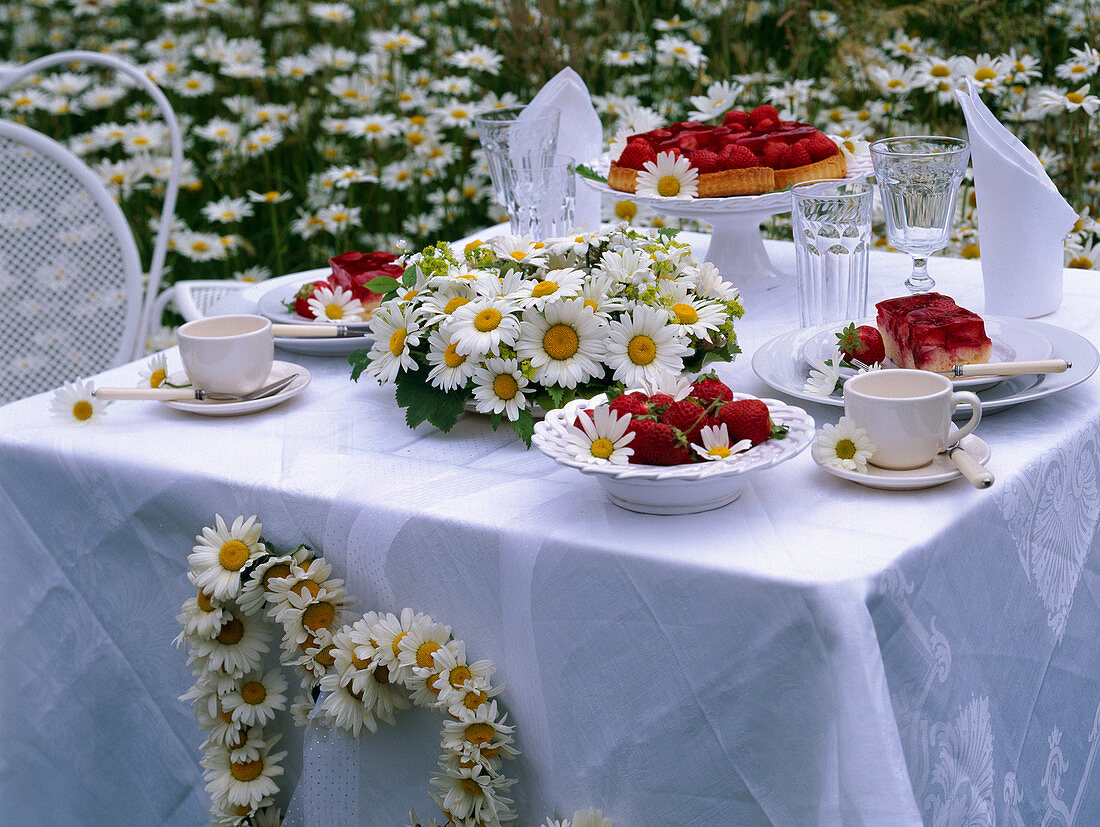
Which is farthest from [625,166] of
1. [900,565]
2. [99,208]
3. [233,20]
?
[233,20]

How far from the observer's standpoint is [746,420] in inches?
33.5

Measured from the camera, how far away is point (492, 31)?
134 inches

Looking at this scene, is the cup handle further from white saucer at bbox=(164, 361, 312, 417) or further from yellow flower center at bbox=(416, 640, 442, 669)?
white saucer at bbox=(164, 361, 312, 417)

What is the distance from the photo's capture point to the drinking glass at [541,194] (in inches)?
56.6

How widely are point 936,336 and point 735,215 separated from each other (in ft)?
1.51

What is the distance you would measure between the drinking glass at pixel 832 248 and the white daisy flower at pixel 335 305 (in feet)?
1.62

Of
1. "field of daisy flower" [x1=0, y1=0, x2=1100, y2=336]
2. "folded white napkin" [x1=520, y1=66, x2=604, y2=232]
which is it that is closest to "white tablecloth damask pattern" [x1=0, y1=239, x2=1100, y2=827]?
"folded white napkin" [x1=520, y1=66, x2=604, y2=232]

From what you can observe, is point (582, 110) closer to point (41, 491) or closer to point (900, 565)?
point (41, 491)

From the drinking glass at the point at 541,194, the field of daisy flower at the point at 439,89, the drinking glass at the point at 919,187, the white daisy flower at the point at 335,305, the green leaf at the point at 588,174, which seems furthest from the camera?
the field of daisy flower at the point at 439,89

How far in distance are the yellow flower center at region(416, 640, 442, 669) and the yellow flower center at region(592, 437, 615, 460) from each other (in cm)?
21

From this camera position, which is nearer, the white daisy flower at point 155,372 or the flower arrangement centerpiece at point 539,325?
the flower arrangement centerpiece at point 539,325

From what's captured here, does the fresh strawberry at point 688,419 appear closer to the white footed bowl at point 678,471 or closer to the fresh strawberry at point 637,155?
the white footed bowl at point 678,471

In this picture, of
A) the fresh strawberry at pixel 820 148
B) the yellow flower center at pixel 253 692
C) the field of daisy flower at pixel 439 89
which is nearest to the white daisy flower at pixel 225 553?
the yellow flower center at pixel 253 692

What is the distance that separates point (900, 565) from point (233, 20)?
338cm
